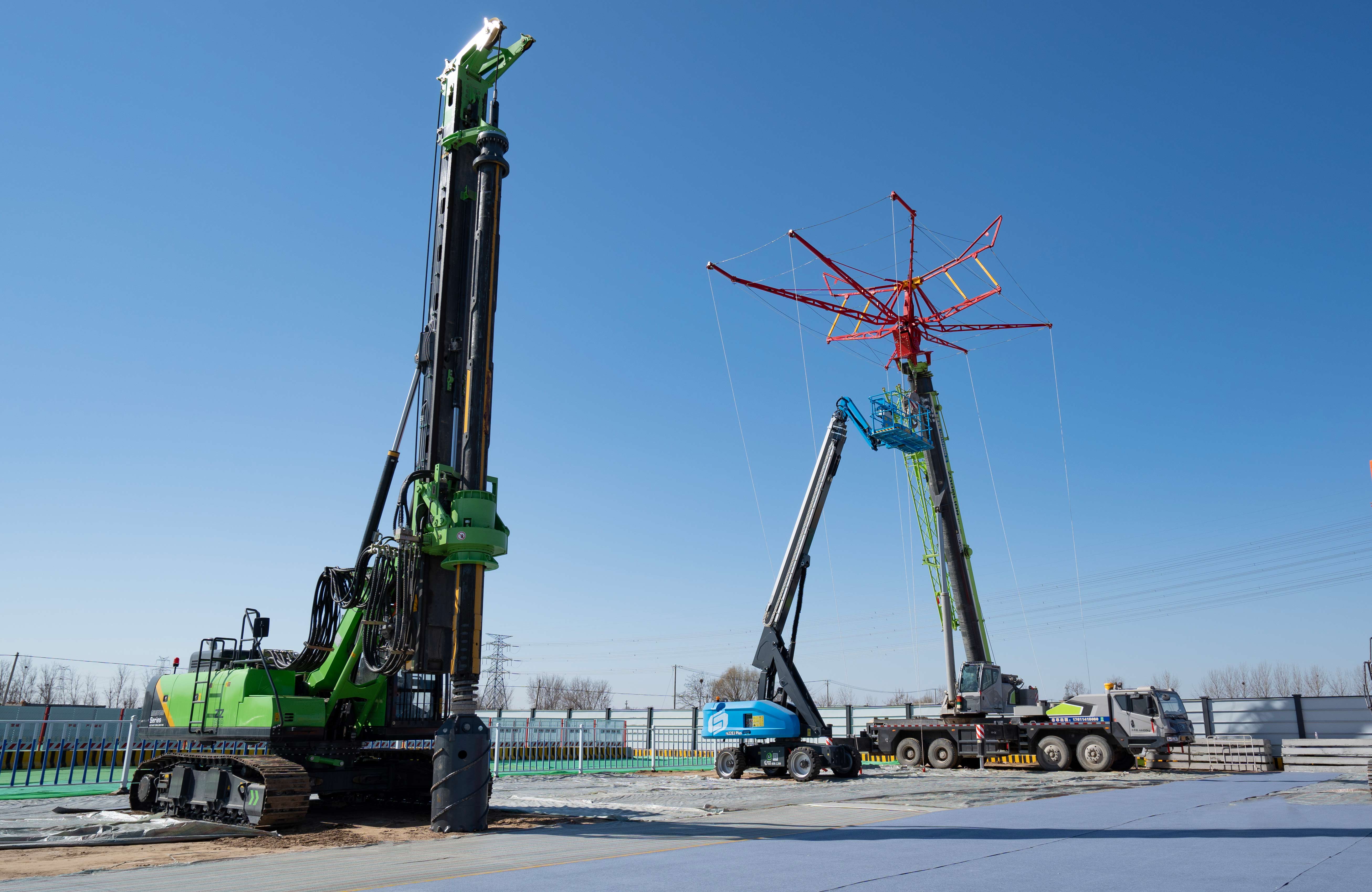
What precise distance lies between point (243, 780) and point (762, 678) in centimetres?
1401

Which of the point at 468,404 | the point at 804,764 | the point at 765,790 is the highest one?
the point at 468,404

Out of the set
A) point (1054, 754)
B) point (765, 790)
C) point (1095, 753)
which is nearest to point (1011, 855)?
point (765, 790)

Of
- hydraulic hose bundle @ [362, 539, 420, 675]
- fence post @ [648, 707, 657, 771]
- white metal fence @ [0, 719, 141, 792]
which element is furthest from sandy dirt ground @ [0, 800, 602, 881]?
fence post @ [648, 707, 657, 771]

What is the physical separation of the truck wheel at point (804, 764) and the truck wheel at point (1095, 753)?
8768 millimetres

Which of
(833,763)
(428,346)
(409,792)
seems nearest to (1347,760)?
(833,763)

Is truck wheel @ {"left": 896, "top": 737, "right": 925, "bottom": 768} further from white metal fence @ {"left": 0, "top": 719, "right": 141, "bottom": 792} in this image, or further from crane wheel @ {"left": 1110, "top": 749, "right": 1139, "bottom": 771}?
white metal fence @ {"left": 0, "top": 719, "right": 141, "bottom": 792}

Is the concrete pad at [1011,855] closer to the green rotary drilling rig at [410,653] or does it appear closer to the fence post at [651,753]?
the green rotary drilling rig at [410,653]

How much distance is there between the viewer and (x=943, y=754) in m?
27.0

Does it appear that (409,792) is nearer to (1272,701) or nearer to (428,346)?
(428,346)

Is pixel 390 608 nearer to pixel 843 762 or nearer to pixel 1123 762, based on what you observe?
pixel 843 762

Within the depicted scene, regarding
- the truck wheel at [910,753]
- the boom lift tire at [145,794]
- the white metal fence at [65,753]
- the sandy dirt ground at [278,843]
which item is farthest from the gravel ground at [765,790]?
the white metal fence at [65,753]

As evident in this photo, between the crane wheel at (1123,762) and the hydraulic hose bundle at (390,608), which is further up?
the hydraulic hose bundle at (390,608)

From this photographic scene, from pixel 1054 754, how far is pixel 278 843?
856 inches

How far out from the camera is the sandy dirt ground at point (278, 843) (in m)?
8.45
